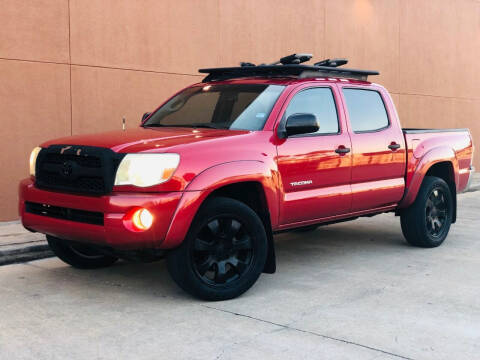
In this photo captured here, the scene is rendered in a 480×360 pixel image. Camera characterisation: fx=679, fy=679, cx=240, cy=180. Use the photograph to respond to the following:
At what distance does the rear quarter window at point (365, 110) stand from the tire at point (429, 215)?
3.40 feet

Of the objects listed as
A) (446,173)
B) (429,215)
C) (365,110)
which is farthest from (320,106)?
(446,173)

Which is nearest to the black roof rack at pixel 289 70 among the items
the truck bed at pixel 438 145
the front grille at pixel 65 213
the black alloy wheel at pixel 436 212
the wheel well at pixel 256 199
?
the truck bed at pixel 438 145

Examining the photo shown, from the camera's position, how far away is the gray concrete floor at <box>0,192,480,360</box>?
14.5ft

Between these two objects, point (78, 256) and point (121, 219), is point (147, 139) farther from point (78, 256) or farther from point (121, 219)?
point (78, 256)

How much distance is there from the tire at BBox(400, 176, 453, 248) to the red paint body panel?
0.20 m

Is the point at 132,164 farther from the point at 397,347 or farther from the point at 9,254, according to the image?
the point at 9,254

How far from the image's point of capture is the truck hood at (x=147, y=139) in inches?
210

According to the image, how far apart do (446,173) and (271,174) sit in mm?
3381

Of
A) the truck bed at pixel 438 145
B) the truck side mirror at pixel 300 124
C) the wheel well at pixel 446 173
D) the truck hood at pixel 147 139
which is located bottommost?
the wheel well at pixel 446 173

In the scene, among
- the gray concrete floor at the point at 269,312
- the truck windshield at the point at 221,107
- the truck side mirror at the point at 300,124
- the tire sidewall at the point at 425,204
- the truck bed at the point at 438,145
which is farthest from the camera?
the tire sidewall at the point at 425,204

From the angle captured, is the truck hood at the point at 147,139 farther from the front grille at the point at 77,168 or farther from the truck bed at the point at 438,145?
the truck bed at the point at 438,145

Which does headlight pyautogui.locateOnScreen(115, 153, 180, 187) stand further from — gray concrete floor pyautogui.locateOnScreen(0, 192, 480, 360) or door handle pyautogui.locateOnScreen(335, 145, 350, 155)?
door handle pyautogui.locateOnScreen(335, 145, 350, 155)

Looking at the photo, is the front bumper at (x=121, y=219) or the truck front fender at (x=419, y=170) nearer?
the front bumper at (x=121, y=219)

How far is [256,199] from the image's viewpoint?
5.96 metres
